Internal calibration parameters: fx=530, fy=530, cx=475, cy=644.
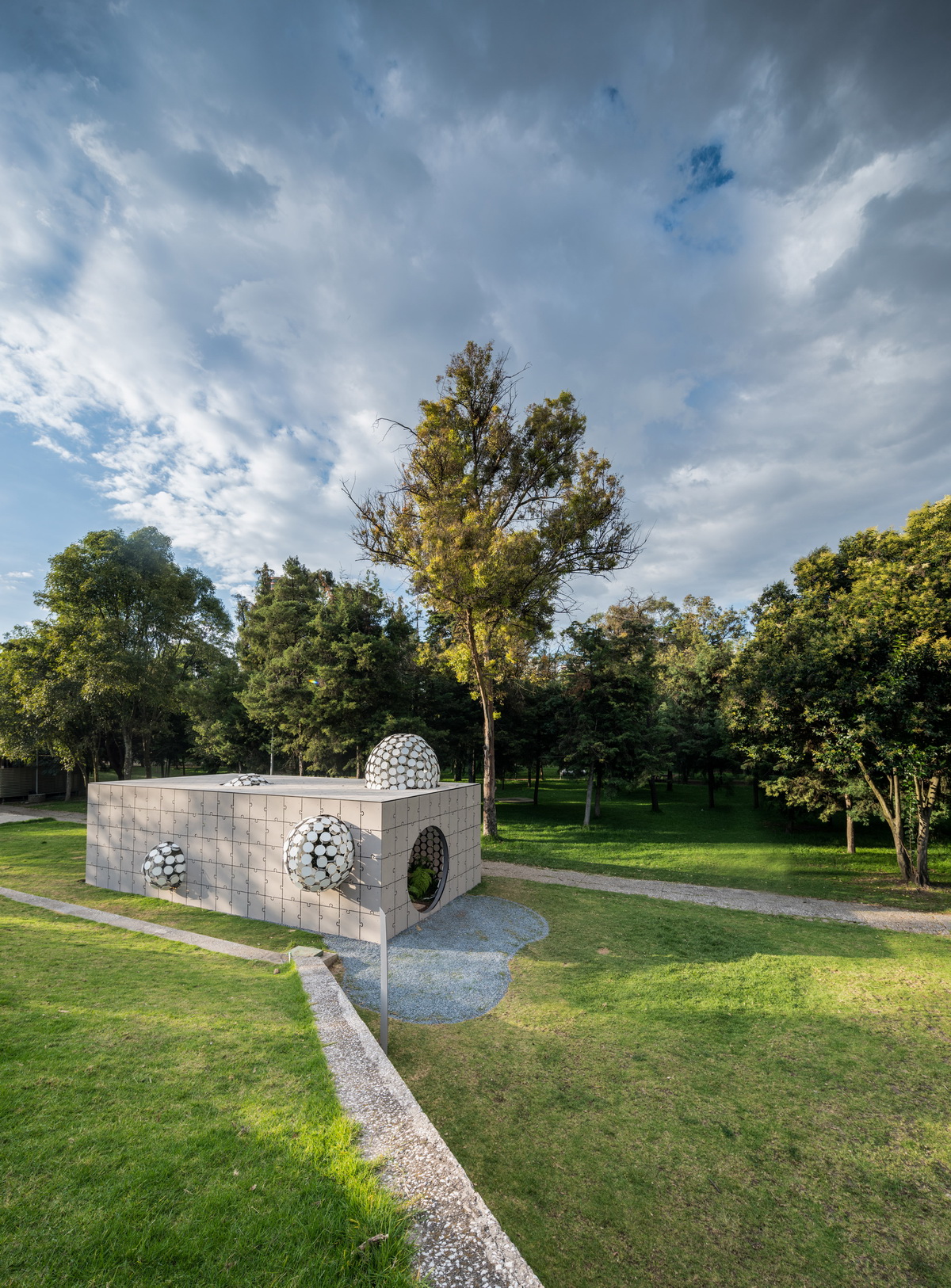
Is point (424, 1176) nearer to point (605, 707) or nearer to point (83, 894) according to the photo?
point (83, 894)

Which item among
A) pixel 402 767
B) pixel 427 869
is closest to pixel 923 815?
pixel 427 869

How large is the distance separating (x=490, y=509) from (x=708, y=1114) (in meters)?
15.3

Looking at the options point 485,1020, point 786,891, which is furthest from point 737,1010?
point 786,891

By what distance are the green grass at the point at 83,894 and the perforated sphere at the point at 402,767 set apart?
356 centimetres

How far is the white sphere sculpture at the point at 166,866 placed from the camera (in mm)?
11391

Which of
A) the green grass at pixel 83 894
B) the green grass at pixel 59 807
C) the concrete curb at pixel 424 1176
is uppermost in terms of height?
the concrete curb at pixel 424 1176

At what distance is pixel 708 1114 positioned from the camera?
5223 mm

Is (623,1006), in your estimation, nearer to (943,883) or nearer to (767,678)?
(767,678)

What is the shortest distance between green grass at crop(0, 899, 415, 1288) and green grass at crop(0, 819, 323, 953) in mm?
4203

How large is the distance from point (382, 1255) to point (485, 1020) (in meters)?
4.81

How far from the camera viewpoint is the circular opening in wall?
11312mm

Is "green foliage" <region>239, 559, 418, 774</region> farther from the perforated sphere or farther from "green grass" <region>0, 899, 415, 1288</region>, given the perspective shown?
"green grass" <region>0, 899, 415, 1288</region>

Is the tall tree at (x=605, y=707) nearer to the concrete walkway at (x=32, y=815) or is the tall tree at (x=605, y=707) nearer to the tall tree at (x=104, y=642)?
the tall tree at (x=104, y=642)

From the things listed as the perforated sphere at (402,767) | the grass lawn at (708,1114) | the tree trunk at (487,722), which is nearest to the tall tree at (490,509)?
the tree trunk at (487,722)
